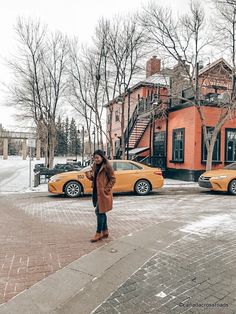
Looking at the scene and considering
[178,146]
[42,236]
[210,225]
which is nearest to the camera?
[42,236]

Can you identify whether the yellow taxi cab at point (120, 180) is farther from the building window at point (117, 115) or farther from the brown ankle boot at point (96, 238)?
the building window at point (117, 115)

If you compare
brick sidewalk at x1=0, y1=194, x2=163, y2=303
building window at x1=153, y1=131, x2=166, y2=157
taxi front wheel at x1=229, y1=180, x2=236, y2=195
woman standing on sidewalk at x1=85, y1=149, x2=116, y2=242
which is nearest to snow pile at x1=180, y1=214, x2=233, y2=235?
brick sidewalk at x1=0, y1=194, x2=163, y2=303

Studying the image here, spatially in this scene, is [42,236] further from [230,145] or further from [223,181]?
[230,145]

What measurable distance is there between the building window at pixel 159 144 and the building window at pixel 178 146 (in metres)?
1.24

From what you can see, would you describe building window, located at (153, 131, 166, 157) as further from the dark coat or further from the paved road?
the dark coat

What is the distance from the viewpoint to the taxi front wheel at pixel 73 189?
38.2ft

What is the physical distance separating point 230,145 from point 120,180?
37.6 feet

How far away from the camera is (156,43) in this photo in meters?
18.9

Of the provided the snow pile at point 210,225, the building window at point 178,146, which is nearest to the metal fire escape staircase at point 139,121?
the building window at point 178,146

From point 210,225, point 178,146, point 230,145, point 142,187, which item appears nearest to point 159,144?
point 178,146

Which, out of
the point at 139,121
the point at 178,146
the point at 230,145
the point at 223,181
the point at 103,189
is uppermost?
the point at 139,121

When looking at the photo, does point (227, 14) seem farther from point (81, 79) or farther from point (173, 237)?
point (173, 237)

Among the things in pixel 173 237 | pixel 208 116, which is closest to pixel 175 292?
pixel 173 237

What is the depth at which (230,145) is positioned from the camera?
20500 millimetres
